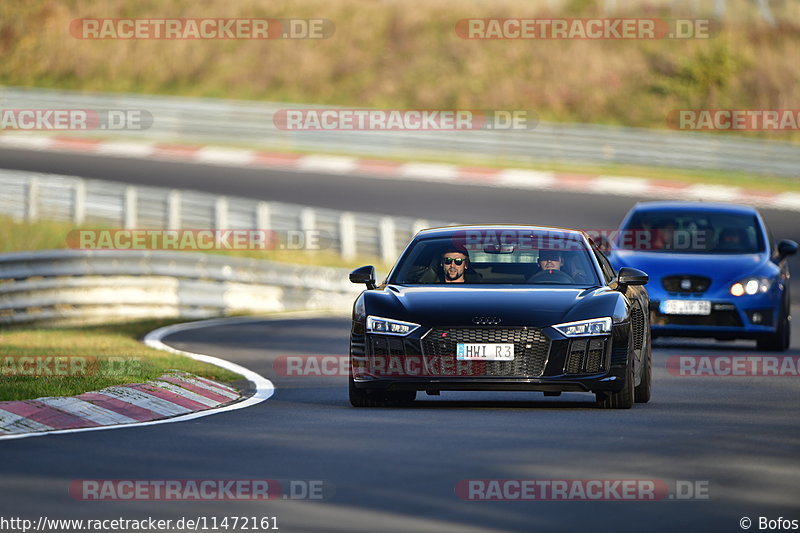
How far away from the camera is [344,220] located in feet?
111

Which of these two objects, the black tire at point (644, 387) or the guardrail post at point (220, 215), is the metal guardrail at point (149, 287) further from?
the black tire at point (644, 387)

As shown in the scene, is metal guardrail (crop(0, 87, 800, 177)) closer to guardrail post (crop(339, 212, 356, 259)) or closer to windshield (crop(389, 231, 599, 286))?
guardrail post (crop(339, 212, 356, 259))

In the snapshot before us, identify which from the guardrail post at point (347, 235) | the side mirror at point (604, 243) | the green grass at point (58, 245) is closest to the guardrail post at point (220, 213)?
the green grass at point (58, 245)

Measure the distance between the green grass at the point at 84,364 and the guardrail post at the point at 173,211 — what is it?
12520mm

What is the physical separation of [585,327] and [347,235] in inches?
863

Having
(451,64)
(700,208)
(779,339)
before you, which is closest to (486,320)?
(779,339)

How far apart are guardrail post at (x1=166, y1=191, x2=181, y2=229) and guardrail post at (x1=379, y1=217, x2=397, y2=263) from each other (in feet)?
13.1

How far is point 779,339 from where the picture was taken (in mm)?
18828

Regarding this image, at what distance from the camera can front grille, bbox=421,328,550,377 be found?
11812 millimetres

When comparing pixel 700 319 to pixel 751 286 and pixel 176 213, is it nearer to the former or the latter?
pixel 751 286

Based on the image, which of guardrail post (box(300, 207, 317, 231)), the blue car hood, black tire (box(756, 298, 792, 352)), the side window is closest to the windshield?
the side window

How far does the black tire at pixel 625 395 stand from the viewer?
12.2m

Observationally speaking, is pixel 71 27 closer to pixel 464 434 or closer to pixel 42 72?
pixel 42 72

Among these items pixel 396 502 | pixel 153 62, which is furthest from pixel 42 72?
pixel 396 502
